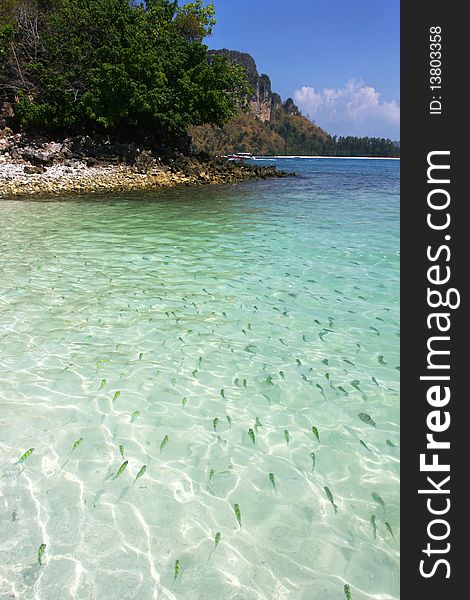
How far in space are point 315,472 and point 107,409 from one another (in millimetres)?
2348

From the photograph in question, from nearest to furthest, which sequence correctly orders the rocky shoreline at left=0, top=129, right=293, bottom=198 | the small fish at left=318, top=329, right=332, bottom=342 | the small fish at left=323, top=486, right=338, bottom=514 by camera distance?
the small fish at left=323, top=486, right=338, bottom=514, the small fish at left=318, top=329, right=332, bottom=342, the rocky shoreline at left=0, top=129, right=293, bottom=198

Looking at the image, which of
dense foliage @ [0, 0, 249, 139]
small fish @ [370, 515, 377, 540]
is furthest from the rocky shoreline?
small fish @ [370, 515, 377, 540]

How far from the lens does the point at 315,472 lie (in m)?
4.25

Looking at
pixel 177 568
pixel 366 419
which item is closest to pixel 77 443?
pixel 177 568

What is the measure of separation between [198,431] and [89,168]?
29.1m

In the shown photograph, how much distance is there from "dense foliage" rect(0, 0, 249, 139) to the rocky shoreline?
1934 millimetres

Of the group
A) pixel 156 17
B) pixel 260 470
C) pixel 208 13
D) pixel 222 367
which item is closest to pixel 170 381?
pixel 222 367

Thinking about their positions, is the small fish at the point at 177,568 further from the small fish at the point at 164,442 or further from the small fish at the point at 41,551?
the small fish at the point at 164,442

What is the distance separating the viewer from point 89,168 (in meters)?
30.6

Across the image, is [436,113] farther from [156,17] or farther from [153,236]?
[156,17]

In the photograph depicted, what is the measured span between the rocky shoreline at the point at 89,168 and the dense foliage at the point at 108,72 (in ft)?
6.34

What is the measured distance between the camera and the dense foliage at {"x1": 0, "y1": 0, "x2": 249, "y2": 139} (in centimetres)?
3139

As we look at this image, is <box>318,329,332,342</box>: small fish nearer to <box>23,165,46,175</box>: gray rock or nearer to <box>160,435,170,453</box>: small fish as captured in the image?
<box>160,435,170,453</box>: small fish

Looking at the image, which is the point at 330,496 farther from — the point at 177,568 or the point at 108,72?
the point at 108,72
